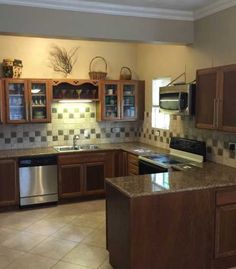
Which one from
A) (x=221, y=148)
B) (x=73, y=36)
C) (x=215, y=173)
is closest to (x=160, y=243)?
(x=215, y=173)

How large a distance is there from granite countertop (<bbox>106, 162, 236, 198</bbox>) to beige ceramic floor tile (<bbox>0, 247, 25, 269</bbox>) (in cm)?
129

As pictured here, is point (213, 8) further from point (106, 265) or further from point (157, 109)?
point (106, 265)

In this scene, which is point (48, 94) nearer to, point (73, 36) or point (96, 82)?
point (96, 82)

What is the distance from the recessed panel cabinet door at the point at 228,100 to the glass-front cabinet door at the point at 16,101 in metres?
2.95

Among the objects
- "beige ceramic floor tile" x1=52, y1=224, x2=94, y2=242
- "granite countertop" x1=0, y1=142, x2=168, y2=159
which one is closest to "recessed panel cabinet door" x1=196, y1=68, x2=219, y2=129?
"granite countertop" x1=0, y1=142, x2=168, y2=159

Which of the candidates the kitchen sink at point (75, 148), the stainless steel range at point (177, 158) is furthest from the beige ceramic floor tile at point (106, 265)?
the kitchen sink at point (75, 148)

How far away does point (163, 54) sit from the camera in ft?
16.6

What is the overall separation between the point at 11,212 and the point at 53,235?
1137 mm

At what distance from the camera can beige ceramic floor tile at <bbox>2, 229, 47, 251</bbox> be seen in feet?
11.7

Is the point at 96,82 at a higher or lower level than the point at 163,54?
lower

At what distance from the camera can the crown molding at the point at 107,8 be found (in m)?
3.58

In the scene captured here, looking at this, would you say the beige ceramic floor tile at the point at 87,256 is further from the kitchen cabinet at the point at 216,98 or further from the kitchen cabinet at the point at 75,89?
the kitchen cabinet at the point at 75,89

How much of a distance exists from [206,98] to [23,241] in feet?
8.59

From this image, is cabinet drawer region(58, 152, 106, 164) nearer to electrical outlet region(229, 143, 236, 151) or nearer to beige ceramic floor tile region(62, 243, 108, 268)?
beige ceramic floor tile region(62, 243, 108, 268)
